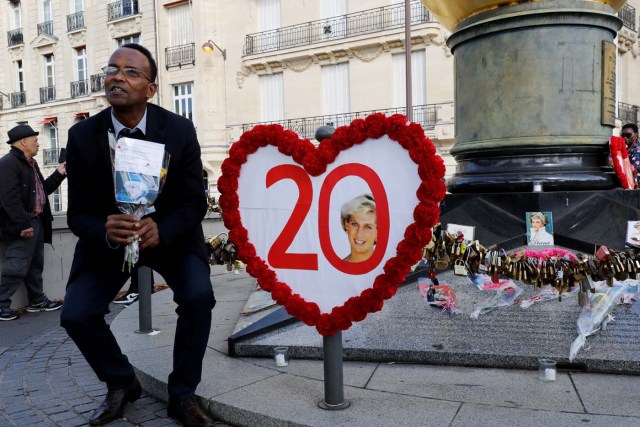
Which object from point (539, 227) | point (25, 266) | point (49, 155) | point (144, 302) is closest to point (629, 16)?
point (539, 227)

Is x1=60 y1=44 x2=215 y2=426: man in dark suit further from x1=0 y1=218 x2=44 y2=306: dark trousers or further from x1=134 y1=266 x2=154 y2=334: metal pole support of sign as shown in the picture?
x1=0 y1=218 x2=44 y2=306: dark trousers

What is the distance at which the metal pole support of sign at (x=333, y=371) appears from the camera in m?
2.87

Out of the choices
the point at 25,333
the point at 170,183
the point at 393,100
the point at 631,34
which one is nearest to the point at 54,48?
the point at 393,100

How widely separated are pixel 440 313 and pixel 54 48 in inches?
1262

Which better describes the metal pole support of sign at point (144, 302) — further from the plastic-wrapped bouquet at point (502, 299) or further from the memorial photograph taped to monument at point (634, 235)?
the memorial photograph taped to monument at point (634, 235)

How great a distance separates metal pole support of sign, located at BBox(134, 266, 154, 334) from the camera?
4.56 meters

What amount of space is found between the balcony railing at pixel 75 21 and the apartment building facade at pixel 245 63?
59 mm

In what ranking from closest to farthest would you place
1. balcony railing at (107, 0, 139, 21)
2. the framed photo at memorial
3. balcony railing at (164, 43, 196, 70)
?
the framed photo at memorial < balcony railing at (164, 43, 196, 70) < balcony railing at (107, 0, 139, 21)

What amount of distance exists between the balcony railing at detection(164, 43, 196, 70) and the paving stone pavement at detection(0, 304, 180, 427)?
2239 centimetres

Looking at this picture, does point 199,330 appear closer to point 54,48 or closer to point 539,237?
point 539,237

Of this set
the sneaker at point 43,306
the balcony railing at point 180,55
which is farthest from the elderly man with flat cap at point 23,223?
the balcony railing at point 180,55

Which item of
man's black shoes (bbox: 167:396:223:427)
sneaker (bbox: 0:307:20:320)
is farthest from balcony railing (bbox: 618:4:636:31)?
man's black shoes (bbox: 167:396:223:427)

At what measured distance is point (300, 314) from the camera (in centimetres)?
294

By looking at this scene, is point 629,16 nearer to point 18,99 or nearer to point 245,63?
point 245,63
